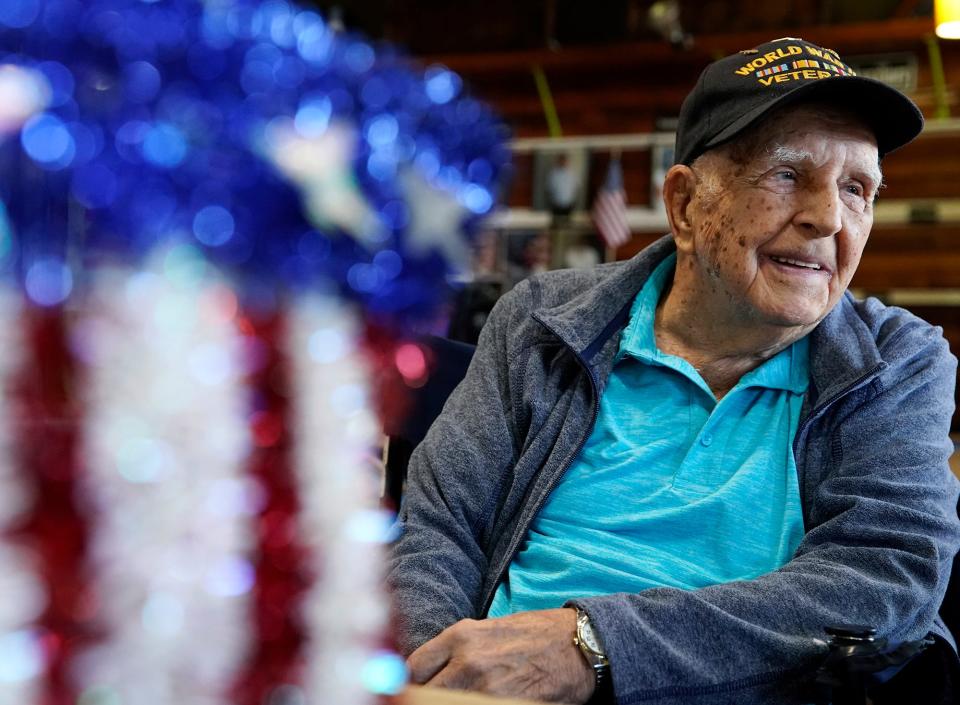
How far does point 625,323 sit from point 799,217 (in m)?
0.34

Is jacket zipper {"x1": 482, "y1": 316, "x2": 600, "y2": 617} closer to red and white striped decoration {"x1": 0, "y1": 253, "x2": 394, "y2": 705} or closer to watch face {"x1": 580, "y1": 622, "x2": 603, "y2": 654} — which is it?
watch face {"x1": 580, "y1": 622, "x2": 603, "y2": 654}

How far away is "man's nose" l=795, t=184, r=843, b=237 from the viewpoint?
155 cm

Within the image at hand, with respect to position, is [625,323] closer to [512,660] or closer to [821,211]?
[821,211]

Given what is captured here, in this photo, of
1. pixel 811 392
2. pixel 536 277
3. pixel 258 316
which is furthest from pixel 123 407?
pixel 536 277

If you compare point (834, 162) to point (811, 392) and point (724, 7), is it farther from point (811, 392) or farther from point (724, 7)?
point (724, 7)

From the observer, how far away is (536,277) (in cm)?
186

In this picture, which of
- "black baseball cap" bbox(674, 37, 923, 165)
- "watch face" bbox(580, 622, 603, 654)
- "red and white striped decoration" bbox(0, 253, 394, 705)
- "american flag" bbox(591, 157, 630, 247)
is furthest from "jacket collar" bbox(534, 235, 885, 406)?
"american flag" bbox(591, 157, 630, 247)

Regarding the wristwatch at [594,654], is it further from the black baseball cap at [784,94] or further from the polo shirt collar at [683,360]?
the black baseball cap at [784,94]

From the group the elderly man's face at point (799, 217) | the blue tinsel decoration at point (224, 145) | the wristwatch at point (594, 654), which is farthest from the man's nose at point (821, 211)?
the blue tinsel decoration at point (224, 145)

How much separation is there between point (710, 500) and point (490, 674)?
43 cm

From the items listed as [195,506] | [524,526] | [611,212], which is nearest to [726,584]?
[524,526]

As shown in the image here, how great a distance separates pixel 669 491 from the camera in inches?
60.4

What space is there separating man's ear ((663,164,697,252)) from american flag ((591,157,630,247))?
4.61 meters

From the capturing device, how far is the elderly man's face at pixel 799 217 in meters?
1.56
